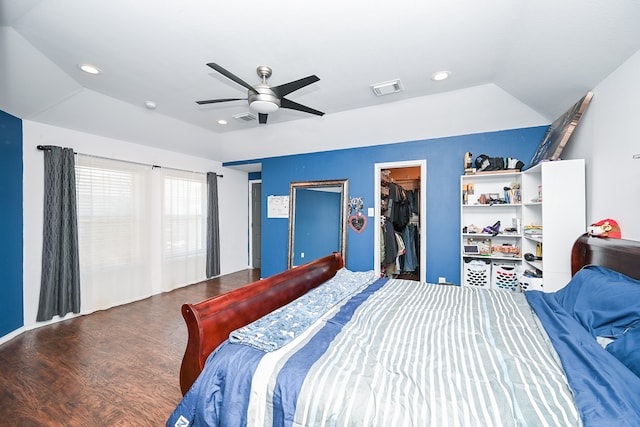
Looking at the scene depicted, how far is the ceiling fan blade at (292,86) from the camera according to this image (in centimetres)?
193

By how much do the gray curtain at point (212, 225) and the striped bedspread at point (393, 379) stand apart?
156 inches

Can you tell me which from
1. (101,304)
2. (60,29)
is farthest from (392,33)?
(101,304)

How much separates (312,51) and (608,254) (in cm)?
259

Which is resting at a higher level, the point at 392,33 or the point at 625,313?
the point at 392,33

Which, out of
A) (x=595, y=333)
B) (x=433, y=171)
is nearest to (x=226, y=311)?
(x=595, y=333)

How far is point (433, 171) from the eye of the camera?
358 centimetres

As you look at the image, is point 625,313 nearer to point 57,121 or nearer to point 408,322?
point 408,322

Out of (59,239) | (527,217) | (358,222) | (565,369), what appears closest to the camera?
(565,369)

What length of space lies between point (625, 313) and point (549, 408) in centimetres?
80

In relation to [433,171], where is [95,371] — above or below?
below

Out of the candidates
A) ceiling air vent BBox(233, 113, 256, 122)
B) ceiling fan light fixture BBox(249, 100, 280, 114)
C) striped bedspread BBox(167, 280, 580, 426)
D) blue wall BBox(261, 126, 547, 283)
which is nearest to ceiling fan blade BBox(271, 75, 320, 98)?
ceiling fan light fixture BBox(249, 100, 280, 114)

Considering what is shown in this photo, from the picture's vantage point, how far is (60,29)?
190cm

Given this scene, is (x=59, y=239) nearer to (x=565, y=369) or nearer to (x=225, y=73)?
(x=225, y=73)

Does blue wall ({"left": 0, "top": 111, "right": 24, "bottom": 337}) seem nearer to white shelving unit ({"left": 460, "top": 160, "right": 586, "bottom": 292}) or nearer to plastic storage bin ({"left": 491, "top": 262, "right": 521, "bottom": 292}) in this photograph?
white shelving unit ({"left": 460, "top": 160, "right": 586, "bottom": 292})
